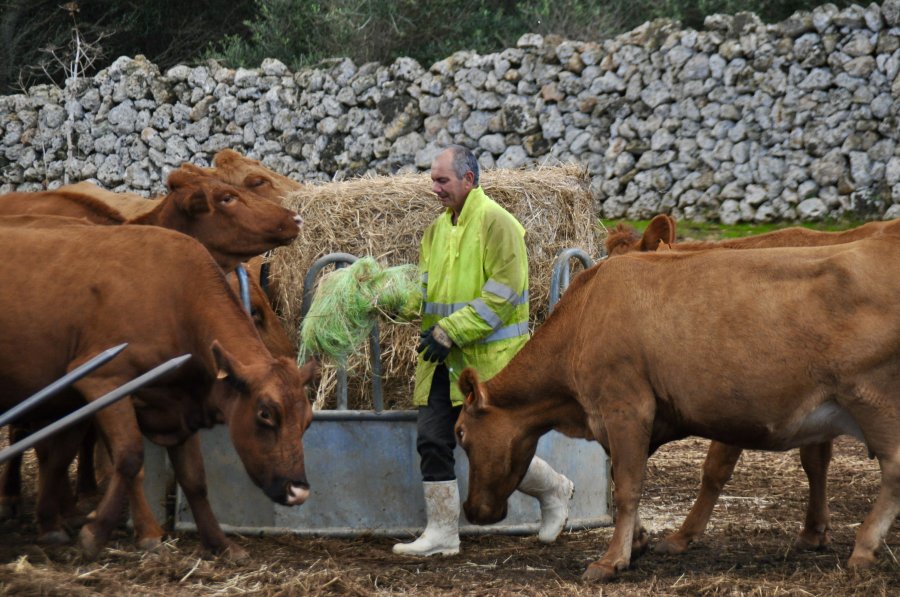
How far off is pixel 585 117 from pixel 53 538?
12.9m

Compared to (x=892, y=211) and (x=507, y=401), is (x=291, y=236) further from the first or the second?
(x=892, y=211)

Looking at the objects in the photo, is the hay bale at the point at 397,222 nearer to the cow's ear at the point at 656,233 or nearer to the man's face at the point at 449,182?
the cow's ear at the point at 656,233

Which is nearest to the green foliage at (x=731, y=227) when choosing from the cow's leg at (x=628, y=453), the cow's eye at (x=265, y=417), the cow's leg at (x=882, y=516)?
the cow's leg at (x=628, y=453)

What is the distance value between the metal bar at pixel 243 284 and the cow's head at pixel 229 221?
0.08 meters

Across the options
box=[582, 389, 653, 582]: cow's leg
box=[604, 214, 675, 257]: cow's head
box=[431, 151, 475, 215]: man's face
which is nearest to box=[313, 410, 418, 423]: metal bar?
box=[431, 151, 475, 215]: man's face

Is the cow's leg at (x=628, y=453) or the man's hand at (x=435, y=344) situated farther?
the man's hand at (x=435, y=344)

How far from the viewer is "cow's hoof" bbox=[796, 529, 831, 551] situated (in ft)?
23.0

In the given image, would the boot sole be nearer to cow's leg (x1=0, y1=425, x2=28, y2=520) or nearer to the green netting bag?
the green netting bag

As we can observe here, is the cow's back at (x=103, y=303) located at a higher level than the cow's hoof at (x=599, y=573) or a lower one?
higher

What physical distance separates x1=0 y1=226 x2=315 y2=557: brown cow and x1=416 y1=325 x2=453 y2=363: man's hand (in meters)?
0.70

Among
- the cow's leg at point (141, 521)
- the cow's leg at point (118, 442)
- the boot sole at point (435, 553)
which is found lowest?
the boot sole at point (435, 553)

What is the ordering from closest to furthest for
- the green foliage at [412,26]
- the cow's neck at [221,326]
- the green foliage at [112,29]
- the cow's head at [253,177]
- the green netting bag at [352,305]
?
1. the cow's neck at [221,326]
2. the green netting bag at [352,305]
3. the cow's head at [253,177]
4. the green foliage at [412,26]
5. the green foliage at [112,29]

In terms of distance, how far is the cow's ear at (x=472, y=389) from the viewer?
6.67 metres

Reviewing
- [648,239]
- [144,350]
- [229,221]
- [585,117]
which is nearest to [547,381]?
[144,350]
